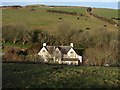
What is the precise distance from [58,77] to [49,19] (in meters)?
71.1

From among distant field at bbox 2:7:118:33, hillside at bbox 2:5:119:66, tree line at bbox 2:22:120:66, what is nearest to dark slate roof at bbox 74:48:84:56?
hillside at bbox 2:5:119:66

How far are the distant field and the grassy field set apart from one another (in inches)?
2257

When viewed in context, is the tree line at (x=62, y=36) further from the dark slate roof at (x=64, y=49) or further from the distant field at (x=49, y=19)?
the dark slate roof at (x=64, y=49)

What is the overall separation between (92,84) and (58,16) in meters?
74.4

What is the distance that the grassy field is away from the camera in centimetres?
1550

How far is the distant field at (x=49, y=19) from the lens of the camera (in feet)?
263

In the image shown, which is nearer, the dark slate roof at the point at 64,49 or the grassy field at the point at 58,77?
the grassy field at the point at 58,77

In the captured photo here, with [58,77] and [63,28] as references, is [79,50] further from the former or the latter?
[58,77]

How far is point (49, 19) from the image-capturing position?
286ft

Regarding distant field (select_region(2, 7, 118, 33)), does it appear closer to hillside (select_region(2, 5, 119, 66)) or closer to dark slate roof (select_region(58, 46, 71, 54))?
hillside (select_region(2, 5, 119, 66))

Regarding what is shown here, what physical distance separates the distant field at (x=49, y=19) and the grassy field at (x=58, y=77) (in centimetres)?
5734

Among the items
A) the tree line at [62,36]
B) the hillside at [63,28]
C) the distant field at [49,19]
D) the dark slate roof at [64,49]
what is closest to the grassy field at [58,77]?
the hillside at [63,28]

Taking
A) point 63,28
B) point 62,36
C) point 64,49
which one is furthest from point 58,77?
point 63,28

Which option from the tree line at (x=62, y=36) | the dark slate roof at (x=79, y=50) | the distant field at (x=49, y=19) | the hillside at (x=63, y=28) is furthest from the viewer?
the distant field at (x=49, y=19)
